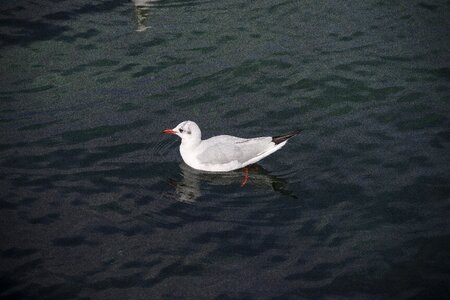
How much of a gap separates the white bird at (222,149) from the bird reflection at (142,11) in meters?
6.83

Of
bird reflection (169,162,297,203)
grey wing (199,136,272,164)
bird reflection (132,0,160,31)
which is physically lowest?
bird reflection (169,162,297,203)

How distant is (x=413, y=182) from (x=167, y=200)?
15.1ft

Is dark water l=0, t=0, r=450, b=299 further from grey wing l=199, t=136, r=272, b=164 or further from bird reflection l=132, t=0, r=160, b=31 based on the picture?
grey wing l=199, t=136, r=272, b=164

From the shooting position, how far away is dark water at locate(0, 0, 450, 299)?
10.2m

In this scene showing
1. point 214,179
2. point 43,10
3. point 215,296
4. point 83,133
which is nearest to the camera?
point 215,296

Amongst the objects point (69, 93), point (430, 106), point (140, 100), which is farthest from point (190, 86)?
point (430, 106)

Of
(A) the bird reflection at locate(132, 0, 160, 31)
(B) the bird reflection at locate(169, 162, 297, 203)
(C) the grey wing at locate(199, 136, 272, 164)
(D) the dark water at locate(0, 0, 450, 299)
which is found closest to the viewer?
(D) the dark water at locate(0, 0, 450, 299)

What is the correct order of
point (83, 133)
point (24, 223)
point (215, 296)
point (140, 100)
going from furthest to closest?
1. point (140, 100)
2. point (83, 133)
3. point (24, 223)
4. point (215, 296)

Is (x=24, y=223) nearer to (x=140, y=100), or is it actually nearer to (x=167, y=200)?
(x=167, y=200)

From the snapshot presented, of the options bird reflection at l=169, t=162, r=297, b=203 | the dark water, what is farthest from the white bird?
the dark water

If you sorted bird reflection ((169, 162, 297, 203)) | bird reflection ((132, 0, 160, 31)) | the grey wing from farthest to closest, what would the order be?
bird reflection ((132, 0, 160, 31)) < the grey wing < bird reflection ((169, 162, 297, 203))

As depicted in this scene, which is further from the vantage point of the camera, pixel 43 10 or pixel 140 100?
pixel 43 10

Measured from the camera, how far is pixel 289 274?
10.0m

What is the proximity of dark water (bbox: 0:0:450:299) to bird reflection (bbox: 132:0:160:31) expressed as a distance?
0.20ft
